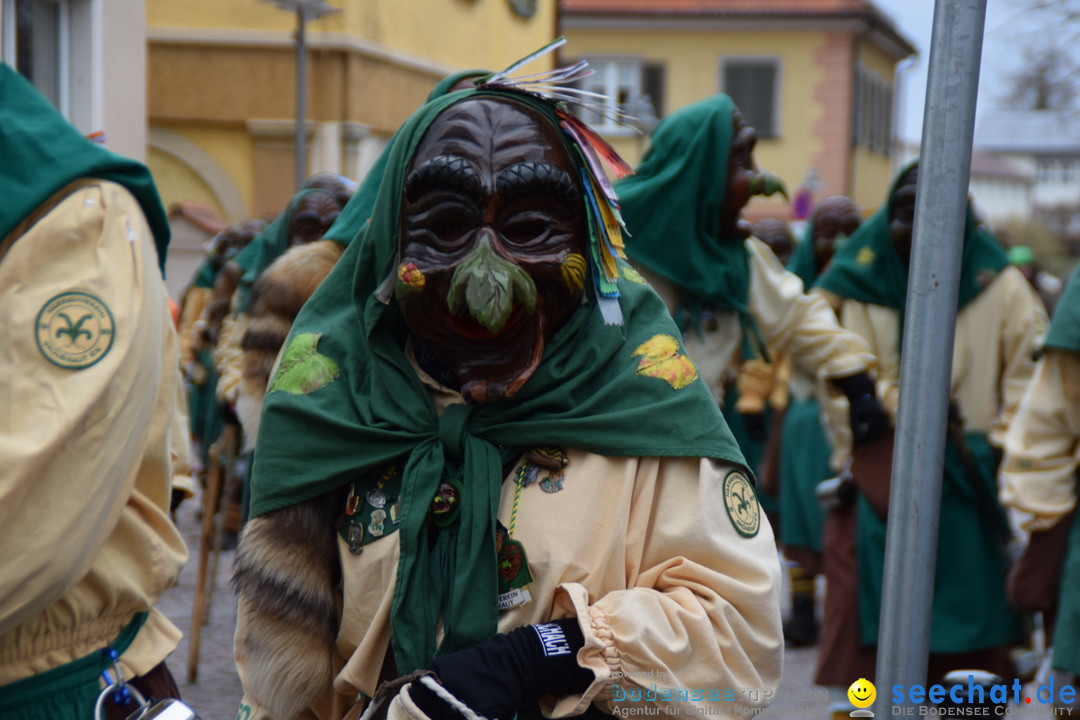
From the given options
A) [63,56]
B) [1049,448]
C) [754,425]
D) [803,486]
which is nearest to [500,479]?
[1049,448]

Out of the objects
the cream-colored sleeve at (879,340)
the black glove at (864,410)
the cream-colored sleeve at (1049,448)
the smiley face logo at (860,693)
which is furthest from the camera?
the cream-colored sleeve at (879,340)

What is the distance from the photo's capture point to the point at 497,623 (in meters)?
2.20

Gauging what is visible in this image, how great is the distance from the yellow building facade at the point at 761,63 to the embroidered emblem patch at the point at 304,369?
28175 millimetres

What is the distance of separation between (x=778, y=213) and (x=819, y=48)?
4.00m

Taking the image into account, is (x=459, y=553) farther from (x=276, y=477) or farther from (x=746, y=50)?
(x=746, y=50)

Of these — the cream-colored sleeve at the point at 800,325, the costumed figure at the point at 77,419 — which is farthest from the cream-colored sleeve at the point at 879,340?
the costumed figure at the point at 77,419

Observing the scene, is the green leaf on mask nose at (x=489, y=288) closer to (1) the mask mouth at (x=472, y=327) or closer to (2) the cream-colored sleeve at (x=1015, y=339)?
(1) the mask mouth at (x=472, y=327)

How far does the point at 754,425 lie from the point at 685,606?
660 centimetres

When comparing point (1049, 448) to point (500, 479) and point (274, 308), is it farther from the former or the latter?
point (274, 308)

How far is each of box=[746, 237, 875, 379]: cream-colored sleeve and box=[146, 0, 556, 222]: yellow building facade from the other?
34.9 feet

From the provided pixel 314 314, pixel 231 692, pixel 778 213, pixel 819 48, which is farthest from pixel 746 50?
pixel 314 314

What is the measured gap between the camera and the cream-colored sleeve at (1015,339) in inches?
203

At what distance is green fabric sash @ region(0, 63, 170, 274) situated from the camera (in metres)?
2.17

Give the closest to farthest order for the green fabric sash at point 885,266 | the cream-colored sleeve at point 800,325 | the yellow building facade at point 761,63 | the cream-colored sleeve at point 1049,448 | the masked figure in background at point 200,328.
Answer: the cream-colored sleeve at point 1049,448 → the cream-colored sleeve at point 800,325 → the green fabric sash at point 885,266 → the masked figure in background at point 200,328 → the yellow building facade at point 761,63
